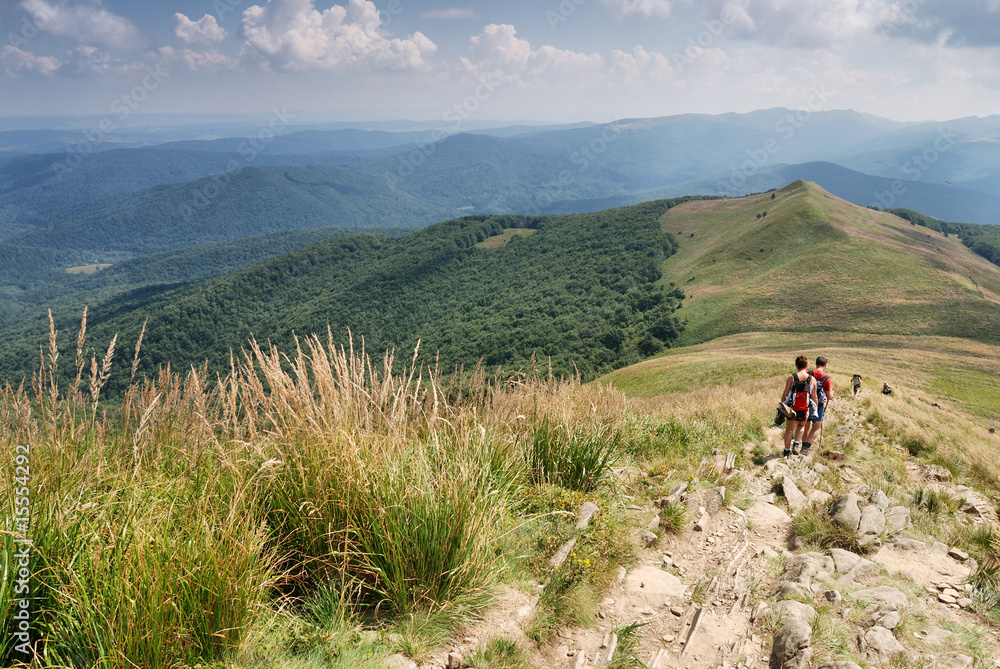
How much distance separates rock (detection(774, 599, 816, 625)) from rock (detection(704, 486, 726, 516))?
138cm

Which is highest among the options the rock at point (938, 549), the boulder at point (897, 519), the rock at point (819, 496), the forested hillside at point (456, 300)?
the rock at point (938, 549)

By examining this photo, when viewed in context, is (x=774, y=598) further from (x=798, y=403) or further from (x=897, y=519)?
(x=798, y=403)

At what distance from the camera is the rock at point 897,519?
15.4 feet

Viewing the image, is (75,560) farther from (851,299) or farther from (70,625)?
(851,299)

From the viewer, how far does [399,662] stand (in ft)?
8.15

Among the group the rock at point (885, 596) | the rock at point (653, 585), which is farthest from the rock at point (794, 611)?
the rock at point (653, 585)

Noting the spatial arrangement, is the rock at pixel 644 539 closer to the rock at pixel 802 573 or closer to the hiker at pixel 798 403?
the rock at pixel 802 573

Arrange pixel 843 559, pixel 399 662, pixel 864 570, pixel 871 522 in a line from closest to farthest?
pixel 399 662 → pixel 864 570 → pixel 843 559 → pixel 871 522

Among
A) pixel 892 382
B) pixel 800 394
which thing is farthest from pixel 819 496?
pixel 892 382

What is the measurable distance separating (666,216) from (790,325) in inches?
2775

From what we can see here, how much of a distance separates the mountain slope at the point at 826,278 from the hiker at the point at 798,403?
46.5m

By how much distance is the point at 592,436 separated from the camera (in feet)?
15.6

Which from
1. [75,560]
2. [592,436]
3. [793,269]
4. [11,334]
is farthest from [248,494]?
[11,334]

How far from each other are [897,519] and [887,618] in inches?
87.5
